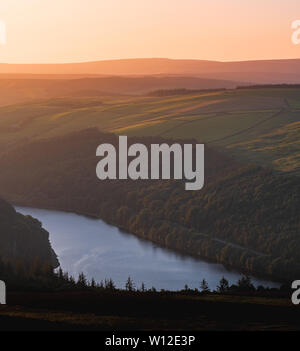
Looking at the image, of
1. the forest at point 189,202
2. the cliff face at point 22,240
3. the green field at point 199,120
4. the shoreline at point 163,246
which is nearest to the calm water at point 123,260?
the shoreline at point 163,246

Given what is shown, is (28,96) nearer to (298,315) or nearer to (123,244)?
(123,244)

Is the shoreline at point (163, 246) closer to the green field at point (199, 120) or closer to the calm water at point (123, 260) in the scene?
the calm water at point (123, 260)

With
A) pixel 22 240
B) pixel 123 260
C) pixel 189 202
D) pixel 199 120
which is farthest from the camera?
pixel 199 120

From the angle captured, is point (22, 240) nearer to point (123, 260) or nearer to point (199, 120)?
point (123, 260)

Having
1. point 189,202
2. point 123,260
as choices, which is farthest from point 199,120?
point 123,260

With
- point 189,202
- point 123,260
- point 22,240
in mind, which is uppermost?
point 189,202

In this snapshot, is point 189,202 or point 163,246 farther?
point 189,202

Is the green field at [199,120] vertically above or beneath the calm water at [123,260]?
above
